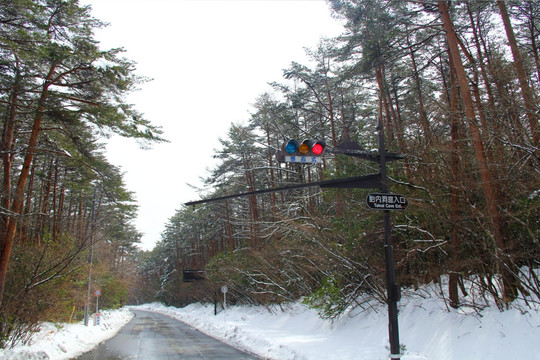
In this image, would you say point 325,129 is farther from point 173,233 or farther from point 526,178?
point 173,233

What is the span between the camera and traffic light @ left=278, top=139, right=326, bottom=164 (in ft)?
21.5

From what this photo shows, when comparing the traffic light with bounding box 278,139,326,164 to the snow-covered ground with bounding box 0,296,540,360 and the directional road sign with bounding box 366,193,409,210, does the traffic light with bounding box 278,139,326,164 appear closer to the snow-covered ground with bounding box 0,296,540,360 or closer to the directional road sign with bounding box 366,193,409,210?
the directional road sign with bounding box 366,193,409,210

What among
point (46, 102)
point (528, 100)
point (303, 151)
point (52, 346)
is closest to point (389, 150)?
point (528, 100)

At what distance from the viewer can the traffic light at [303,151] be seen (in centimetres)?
655

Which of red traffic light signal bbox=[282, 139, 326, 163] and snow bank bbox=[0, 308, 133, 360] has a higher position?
red traffic light signal bbox=[282, 139, 326, 163]

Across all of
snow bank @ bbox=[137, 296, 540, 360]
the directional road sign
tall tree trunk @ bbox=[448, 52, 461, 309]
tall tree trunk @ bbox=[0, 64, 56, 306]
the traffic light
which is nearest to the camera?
the traffic light

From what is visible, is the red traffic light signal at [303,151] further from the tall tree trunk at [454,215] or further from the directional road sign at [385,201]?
A: the tall tree trunk at [454,215]

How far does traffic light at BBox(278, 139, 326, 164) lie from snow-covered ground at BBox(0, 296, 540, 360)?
5.59 metres

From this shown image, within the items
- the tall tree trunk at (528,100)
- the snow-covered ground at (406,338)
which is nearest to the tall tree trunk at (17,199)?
the snow-covered ground at (406,338)

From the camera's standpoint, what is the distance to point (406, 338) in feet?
36.9

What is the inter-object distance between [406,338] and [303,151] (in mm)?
7618

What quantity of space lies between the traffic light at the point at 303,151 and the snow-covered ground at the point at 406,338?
18.3 feet

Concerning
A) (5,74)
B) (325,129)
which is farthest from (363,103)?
(5,74)

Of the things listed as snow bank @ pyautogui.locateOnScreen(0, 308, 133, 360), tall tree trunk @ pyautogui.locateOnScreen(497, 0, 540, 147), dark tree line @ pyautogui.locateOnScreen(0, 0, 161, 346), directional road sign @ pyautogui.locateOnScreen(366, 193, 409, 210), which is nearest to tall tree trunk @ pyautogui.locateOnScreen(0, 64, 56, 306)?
dark tree line @ pyautogui.locateOnScreen(0, 0, 161, 346)
